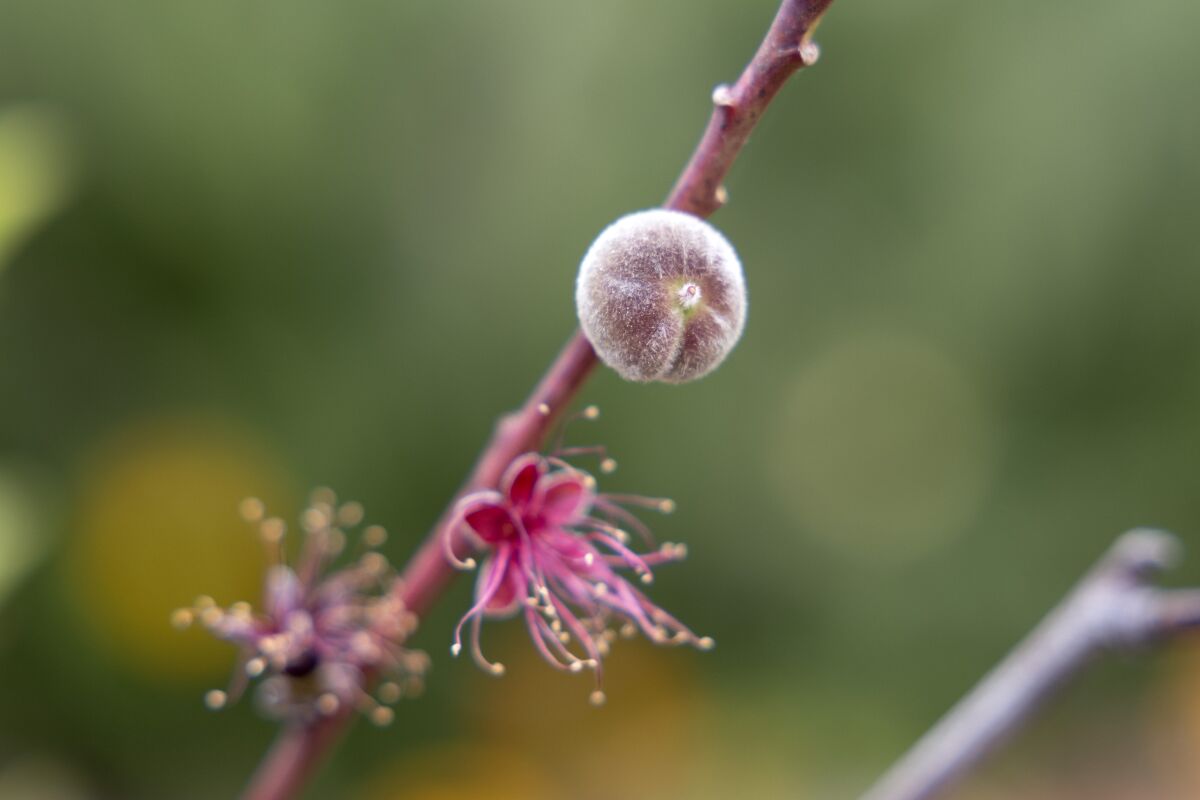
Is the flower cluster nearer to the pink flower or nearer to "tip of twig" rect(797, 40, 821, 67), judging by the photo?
the pink flower

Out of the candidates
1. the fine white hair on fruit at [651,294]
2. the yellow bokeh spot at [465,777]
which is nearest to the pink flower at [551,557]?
the fine white hair on fruit at [651,294]

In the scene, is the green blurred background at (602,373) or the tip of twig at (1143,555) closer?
the tip of twig at (1143,555)

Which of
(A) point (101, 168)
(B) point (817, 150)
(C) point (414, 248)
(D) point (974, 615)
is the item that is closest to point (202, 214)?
(A) point (101, 168)

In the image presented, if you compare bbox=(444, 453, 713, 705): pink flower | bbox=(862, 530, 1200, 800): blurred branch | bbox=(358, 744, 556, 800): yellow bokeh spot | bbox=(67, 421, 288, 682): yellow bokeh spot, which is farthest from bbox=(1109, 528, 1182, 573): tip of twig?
bbox=(358, 744, 556, 800): yellow bokeh spot

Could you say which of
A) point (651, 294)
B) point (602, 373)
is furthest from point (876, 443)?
point (651, 294)

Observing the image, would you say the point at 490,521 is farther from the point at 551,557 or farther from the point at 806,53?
the point at 806,53

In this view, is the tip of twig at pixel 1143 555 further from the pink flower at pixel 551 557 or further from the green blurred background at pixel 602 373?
the green blurred background at pixel 602 373
